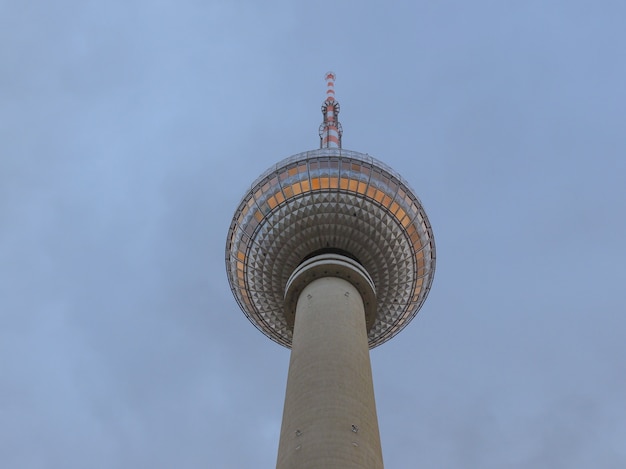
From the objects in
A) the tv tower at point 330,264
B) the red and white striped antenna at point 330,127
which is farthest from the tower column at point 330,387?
the red and white striped antenna at point 330,127

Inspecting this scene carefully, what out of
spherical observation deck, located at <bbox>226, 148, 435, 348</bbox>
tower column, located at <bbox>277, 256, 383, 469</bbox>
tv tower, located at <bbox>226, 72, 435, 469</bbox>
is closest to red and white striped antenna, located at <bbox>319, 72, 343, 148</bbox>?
tv tower, located at <bbox>226, 72, 435, 469</bbox>

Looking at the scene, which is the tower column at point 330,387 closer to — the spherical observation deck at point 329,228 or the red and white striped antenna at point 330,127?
the spherical observation deck at point 329,228

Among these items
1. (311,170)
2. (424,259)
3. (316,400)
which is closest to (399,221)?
(424,259)

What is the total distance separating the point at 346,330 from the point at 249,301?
1351 centimetres

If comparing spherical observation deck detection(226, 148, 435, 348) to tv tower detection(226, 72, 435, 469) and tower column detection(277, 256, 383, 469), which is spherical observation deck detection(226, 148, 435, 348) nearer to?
tv tower detection(226, 72, 435, 469)

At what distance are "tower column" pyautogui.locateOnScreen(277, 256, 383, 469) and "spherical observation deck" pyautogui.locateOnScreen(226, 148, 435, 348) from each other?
12.2ft

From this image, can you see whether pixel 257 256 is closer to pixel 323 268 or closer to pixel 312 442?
pixel 323 268

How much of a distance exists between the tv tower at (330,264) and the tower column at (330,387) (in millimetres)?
65

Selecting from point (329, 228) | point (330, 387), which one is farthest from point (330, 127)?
point (330, 387)

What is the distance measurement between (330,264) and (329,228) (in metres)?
3.49

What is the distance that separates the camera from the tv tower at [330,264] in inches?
1178

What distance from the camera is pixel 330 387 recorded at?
93.2 ft

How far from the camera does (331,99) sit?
50.7 metres

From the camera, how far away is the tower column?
26.2 m
